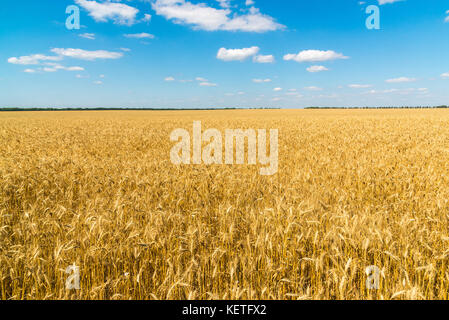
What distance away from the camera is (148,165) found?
7418 millimetres

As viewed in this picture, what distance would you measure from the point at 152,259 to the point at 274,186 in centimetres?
322

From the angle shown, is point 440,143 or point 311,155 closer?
point 311,155

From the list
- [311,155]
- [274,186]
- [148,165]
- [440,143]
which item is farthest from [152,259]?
[440,143]

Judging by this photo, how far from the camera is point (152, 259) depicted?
283 cm

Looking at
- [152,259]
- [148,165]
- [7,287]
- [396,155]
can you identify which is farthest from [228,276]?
[396,155]

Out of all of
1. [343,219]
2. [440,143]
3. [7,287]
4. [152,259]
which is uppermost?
[440,143]

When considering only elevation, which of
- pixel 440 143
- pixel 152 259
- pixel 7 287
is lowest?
pixel 7 287

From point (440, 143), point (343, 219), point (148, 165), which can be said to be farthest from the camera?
point (440, 143)

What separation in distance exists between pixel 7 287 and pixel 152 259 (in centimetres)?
145
